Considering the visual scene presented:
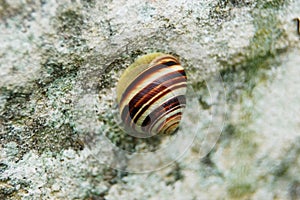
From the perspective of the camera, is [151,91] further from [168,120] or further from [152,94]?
[168,120]

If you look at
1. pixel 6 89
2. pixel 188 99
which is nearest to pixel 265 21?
pixel 188 99

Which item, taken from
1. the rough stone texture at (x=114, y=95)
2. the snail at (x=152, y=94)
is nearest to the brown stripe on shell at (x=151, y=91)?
the snail at (x=152, y=94)

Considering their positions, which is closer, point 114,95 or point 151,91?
point 151,91

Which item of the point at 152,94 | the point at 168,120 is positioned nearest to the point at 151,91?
the point at 152,94

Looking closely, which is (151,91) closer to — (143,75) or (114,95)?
(143,75)

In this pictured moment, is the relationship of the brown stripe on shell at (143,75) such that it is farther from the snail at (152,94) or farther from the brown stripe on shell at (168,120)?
the brown stripe on shell at (168,120)

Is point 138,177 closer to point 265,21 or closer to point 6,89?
point 6,89
